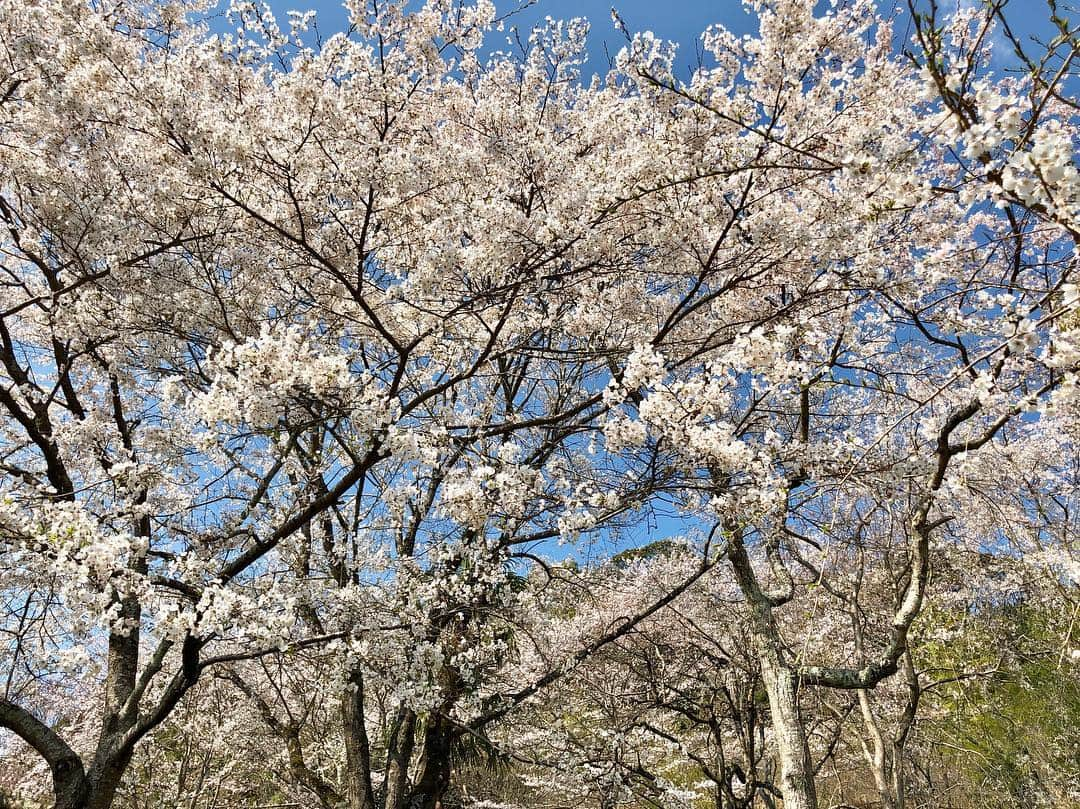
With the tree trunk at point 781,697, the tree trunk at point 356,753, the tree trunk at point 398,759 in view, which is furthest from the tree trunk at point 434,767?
the tree trunk at point 781,697

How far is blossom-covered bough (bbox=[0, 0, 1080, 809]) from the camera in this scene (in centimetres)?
386

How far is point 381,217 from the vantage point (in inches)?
192

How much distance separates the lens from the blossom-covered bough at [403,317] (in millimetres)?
3855

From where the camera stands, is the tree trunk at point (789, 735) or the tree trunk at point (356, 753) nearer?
the tree trunk at point (789, 735)

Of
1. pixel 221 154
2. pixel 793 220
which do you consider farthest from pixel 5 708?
pixel 793 220

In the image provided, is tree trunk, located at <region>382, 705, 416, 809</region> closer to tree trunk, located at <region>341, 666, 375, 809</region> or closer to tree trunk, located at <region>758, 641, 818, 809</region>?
tree trunk, located at <region>341, 666, 375, 809</region>

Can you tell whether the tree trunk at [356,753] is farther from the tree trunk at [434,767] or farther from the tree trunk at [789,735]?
the tree trunk at [789,735]

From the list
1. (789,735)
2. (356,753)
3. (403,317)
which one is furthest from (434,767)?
(403,317)

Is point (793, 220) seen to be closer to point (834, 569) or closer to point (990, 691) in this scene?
point (834, 569)

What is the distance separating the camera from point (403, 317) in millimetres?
4883

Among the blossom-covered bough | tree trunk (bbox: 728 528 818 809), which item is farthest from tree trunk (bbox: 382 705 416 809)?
tree trunk (bbox: 728 528 818 809)

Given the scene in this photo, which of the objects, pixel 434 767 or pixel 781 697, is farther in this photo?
pixel 434 767

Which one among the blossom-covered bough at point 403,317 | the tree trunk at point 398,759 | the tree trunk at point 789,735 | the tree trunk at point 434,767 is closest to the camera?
the blossom-covered bough at point 403,317

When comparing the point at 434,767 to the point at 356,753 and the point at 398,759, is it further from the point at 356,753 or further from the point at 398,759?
the point at 356,753
